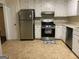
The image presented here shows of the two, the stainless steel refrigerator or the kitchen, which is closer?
the stainless steel refrigerator

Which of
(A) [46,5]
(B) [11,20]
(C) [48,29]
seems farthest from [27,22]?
(A) [46,5]

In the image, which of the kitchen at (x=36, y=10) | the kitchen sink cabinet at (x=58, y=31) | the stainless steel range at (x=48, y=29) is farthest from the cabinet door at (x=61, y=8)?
the kitchen sink cabinet at (x=58, y=31)

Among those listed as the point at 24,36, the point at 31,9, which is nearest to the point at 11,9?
the point at 31,9

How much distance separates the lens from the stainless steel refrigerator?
6555 millimetres

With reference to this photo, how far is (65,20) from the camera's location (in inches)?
281

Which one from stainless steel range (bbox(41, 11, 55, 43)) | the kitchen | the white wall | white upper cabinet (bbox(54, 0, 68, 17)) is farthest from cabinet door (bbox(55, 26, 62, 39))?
the white wall

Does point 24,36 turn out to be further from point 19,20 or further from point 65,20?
point 65,20

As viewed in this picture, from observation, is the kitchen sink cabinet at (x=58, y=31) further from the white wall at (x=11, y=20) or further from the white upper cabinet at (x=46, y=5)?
the white wall at (x=11, y=20)

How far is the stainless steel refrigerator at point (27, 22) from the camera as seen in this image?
6.55m

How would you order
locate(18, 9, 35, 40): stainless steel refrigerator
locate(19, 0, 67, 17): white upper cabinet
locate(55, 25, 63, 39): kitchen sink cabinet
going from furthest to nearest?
1. locate(55, 25, 63, 39): kitchen sink cabinet
2. locate(19, 0, 67, 17): white upper cabinet
3. locate(18, 9, 35, 40): stainless steel refrigerator

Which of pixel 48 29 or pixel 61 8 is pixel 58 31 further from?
pixel 61 8

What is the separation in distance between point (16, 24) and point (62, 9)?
2.73 meters

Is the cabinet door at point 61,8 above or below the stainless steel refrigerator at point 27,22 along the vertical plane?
above

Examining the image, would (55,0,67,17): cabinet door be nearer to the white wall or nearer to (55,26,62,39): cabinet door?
(55,26,62,39): cabinet door
